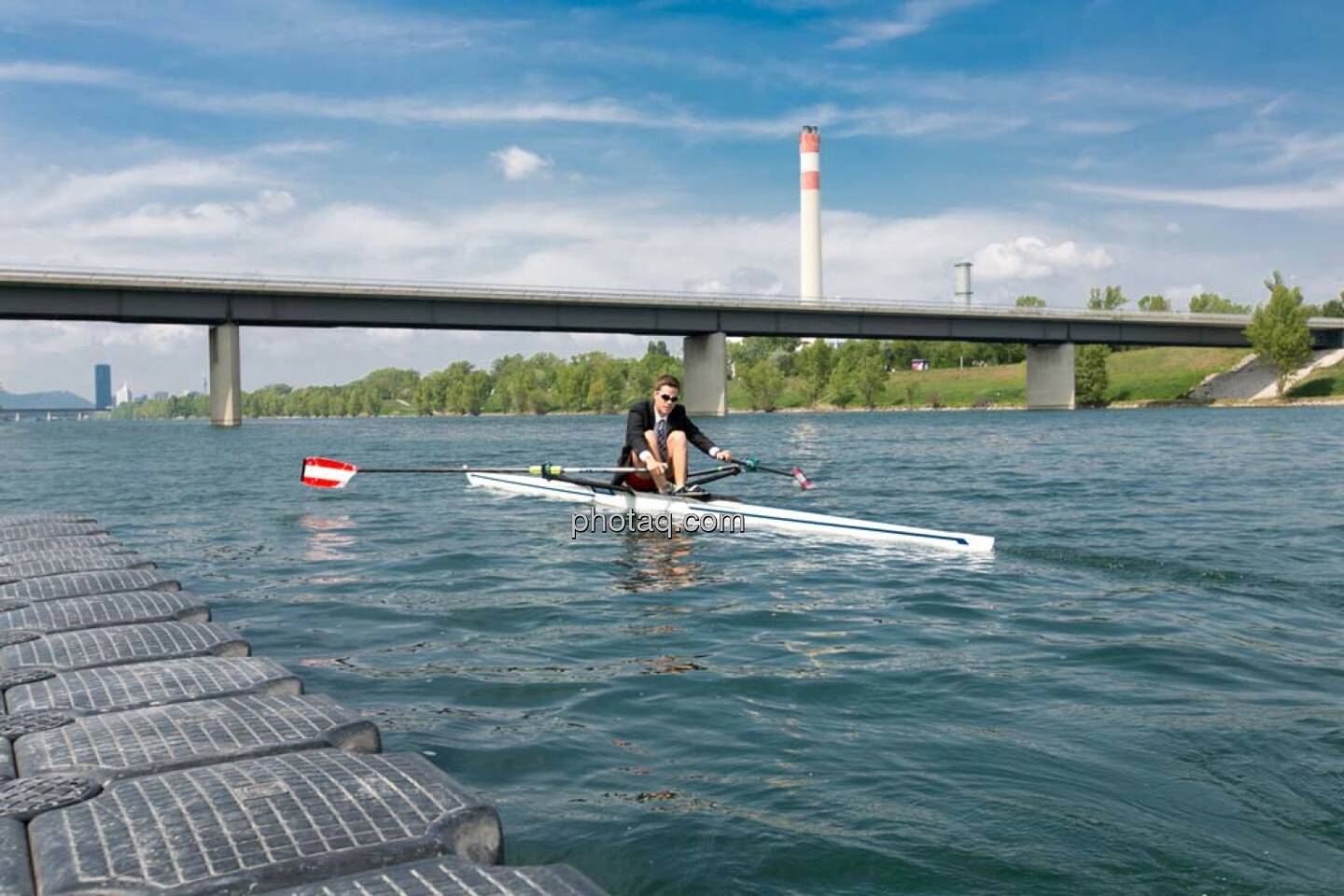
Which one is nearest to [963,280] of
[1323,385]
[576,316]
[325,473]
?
[1323,385]

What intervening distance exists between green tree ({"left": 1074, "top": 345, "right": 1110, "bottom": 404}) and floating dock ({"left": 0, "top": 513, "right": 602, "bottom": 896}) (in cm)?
11031

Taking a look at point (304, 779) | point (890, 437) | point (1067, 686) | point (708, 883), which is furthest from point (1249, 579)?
point (890, 437)

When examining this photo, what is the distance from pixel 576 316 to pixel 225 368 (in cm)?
2222

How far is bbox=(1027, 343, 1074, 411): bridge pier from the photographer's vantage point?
287ft

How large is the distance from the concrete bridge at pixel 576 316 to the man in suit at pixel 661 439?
4886 cm

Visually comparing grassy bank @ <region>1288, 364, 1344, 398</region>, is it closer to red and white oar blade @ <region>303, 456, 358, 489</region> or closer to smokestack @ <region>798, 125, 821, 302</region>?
smokestack @ <region>798, 125, 821, 302</region>

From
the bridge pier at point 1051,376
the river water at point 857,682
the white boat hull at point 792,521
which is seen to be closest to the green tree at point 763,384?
the bridge pier at point 1051,376

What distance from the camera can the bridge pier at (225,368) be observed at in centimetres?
6450

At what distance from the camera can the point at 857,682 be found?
754cm

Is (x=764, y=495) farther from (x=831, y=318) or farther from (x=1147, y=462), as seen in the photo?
(x=831, y=318)

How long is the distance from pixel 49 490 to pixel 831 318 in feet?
183

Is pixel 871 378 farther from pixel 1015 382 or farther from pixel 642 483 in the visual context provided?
pixel 642 483

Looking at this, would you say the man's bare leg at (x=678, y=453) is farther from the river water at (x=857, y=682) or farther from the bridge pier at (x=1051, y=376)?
the bridge pier at (x=1051, y=376)

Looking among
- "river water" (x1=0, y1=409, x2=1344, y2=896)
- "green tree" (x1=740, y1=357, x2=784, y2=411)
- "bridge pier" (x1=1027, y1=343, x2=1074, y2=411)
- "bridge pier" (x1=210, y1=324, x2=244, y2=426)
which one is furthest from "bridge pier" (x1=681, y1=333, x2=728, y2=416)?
"green tree" (x1=740, y1=357, x2=784, y2=411)
